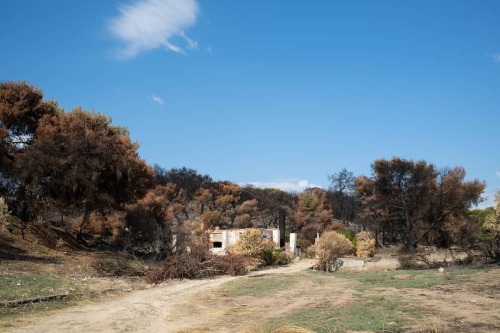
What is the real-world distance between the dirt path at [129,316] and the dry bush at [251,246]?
535 inches

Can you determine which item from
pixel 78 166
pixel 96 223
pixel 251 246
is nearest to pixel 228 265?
pixel 251 246

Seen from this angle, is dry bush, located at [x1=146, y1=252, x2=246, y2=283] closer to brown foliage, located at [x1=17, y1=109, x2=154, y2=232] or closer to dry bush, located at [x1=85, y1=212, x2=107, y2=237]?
brown foliage, located at [x1=17, y1=109, x2=154, y2=232]

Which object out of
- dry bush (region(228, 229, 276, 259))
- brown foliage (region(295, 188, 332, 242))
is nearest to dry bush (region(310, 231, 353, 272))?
dry bush (region(228, 229, 276, 259))

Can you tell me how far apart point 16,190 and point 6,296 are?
55.9ft

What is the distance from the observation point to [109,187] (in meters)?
28.1

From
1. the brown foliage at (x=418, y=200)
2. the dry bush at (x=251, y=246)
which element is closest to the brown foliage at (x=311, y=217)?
the brown foliage at (x=418, y=200)

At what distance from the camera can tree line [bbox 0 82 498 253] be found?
2514 cm

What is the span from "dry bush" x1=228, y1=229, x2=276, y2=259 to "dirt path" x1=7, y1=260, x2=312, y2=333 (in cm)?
1359

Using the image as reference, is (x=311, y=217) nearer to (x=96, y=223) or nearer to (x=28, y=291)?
(x=96, y=223)

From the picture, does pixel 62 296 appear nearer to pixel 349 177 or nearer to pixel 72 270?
pixel 72 270

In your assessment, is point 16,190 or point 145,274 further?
point 16,190

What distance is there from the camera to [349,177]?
7550cm

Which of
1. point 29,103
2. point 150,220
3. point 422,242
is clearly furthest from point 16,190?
point 422,242

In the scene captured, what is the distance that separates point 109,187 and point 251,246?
9787mm
